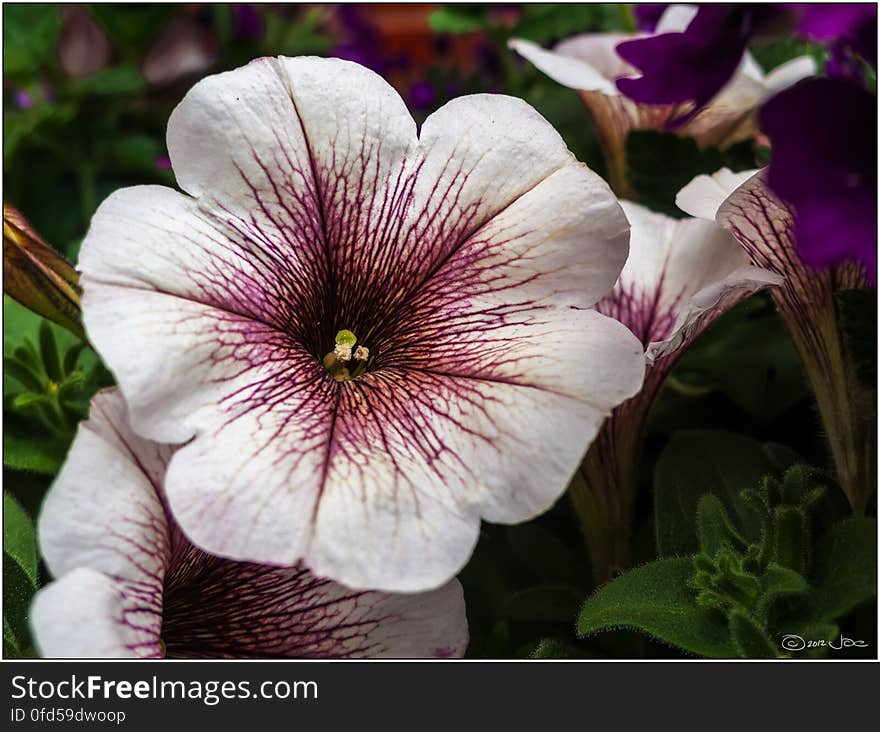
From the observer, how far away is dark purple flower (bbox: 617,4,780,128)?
1.31 feet

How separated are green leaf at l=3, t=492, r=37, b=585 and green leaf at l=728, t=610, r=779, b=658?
301 mm

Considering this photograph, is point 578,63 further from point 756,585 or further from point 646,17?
point 756,585

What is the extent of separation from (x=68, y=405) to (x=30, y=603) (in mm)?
123

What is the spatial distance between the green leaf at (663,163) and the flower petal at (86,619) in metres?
0.38

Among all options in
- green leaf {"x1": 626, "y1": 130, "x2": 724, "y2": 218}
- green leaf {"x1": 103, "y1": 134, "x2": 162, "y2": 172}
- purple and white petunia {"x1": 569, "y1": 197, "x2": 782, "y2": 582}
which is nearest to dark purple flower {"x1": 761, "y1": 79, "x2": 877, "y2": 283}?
purple and white petunia {"x1": 569, "y1": 197, "x2": 782, "y2": 582}

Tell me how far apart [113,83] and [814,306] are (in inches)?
27.6

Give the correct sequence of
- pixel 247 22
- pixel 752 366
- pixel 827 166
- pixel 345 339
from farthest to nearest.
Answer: pixel 247 22
pixel 752 366
pixel 345 339
pixel 827 166

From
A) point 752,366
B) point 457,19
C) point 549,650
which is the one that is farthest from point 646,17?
point 549,650

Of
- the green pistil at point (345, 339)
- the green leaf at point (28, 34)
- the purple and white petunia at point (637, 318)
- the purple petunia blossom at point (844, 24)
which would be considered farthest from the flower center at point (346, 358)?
the green leaf at point (28, 34)

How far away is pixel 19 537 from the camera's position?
46 centimetres

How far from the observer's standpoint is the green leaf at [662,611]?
0.39 metres

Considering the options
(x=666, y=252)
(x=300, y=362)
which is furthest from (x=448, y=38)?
(x=300, y=362)

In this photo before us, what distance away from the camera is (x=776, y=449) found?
48cm
